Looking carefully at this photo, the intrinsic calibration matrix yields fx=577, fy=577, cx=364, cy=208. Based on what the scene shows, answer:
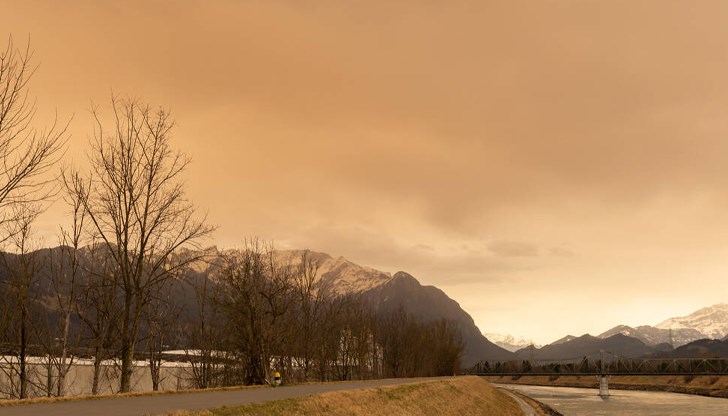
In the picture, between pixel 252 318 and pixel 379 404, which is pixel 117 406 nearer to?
pixel 379 404

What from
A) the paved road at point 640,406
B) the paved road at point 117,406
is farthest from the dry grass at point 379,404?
the paved road at point 640,406

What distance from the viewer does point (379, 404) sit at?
36.1 metres

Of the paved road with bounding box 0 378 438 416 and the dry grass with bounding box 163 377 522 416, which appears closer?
the paved road with bounding box 0 378 438 416

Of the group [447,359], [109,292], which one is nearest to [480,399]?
[109,292]

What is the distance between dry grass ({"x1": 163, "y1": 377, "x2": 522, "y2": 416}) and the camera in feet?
81.0

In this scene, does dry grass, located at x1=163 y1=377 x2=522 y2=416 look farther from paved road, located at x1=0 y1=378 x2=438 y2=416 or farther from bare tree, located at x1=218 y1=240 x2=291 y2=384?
bare tree, located at x1=218 y1=240 x2=291 y2=384

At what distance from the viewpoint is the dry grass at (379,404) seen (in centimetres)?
2470

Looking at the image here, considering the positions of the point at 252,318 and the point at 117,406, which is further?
the point at 252,318

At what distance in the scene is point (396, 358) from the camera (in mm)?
123625

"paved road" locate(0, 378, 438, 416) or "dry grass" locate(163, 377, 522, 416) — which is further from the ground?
"paved road" locate(0, 378, 438, 416)

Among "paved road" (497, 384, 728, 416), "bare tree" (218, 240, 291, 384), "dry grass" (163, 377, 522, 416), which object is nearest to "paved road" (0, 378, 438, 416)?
"dry grass" (163, 377, 522, 416)

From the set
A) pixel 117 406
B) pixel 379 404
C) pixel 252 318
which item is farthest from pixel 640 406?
pixel 117 406

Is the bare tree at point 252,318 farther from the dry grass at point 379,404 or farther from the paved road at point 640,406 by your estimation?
the paved road at point 640,406

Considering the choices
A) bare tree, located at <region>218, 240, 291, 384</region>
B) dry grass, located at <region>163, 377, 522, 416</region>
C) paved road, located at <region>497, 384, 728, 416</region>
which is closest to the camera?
dry grass, located at <region>163, 377, 522, 416</region>
